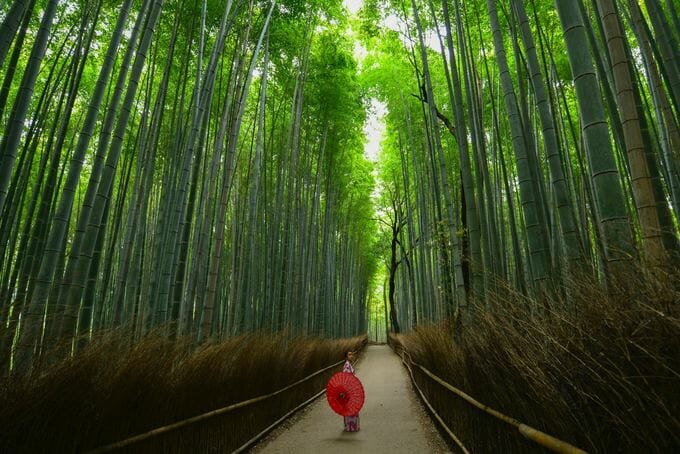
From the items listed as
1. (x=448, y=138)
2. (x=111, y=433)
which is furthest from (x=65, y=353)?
(x=448, y=138)

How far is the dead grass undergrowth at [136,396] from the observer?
1.21 m

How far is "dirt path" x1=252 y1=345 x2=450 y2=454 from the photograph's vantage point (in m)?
3.37

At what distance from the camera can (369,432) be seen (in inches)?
156

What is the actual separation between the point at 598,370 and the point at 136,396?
6.02ft

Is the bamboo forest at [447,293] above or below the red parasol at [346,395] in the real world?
above

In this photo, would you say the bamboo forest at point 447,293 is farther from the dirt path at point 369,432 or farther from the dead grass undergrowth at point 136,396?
the dirt path at point 369,432

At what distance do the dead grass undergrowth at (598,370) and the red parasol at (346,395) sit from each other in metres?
1.99

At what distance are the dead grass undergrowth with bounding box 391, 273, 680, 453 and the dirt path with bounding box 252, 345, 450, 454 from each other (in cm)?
169

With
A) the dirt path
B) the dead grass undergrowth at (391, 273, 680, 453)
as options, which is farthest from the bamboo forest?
the dirt path

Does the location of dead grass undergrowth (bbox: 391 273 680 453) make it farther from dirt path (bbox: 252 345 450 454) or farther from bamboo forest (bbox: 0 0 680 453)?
dirt path (bbox: 252 345 450 454)

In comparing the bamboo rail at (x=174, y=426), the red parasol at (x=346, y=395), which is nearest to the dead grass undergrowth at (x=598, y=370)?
the bamboo rail at (x=174, y=426)

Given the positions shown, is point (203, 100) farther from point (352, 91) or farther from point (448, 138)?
point (448, 138)

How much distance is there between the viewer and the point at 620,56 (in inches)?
71.1

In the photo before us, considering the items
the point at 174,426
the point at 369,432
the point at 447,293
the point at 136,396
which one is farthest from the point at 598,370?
the point at 447,293
